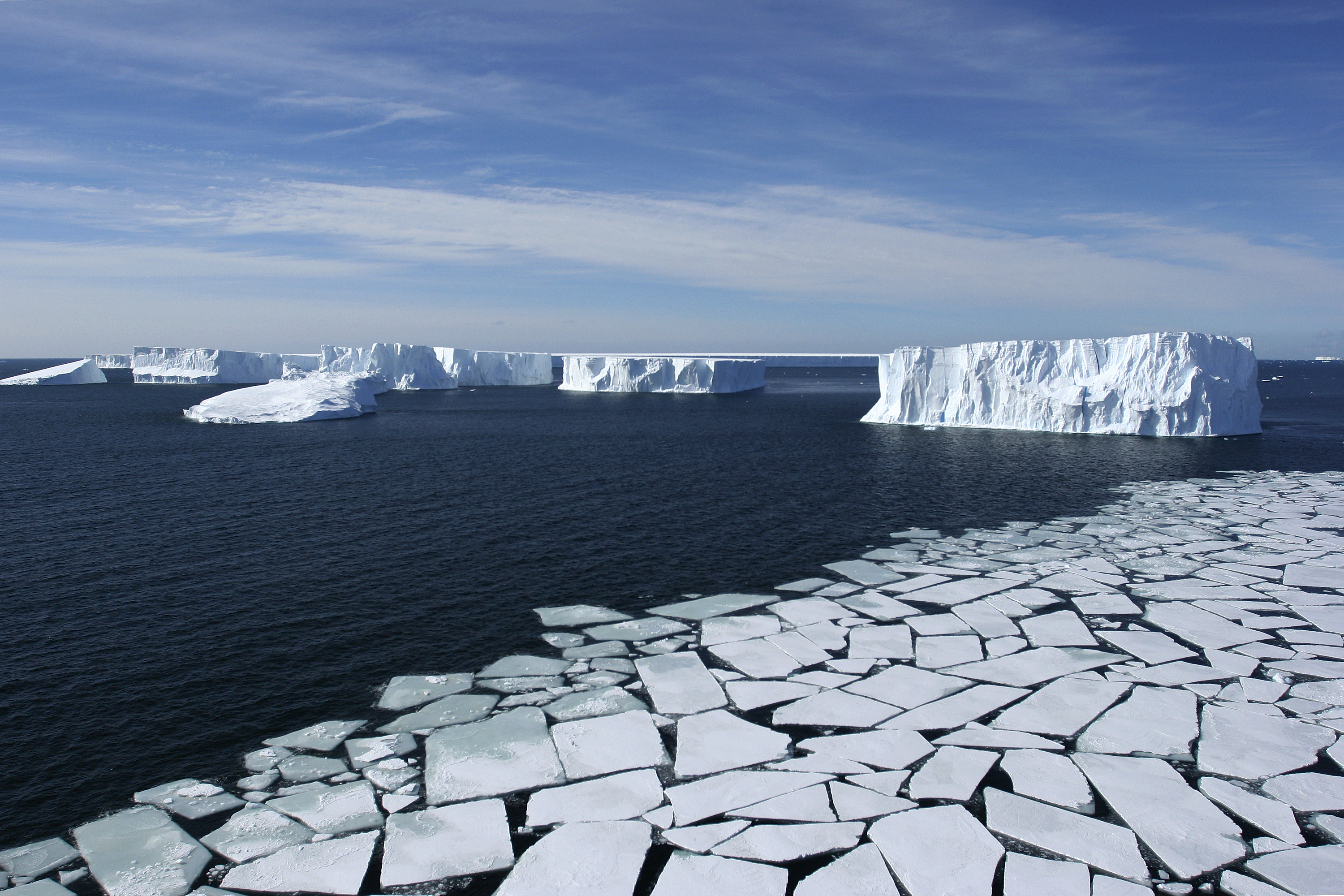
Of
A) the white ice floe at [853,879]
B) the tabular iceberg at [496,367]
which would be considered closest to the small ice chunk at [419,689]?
the white ice floe at [853,879]

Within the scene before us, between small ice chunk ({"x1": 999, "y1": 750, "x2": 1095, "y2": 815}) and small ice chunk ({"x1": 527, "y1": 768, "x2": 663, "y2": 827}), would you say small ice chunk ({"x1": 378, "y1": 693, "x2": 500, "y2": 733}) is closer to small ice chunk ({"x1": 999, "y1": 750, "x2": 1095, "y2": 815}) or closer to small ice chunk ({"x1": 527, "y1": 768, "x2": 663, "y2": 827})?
small ice chunk ({"x1": 527, "y1": 768, "x2": 663, "y2": 827})


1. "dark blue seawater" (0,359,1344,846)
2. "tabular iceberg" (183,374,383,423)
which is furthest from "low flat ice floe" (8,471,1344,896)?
"tabular iceberg" (183,374,383,423)

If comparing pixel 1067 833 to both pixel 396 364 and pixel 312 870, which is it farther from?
pixel 396 364

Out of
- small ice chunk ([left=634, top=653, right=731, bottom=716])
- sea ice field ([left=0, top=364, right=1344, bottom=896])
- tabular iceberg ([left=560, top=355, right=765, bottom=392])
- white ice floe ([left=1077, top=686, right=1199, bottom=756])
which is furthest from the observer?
tabular iceberg ([left=560, top=355, right=765, bottom=392])

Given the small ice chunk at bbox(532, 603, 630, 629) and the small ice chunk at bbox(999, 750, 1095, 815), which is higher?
the small ice chunk at bbox(532, 603, 630, 629)

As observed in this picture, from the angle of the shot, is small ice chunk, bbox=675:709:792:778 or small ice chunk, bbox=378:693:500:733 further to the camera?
small ice chunk, bbox=378:693:500:733
